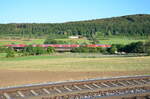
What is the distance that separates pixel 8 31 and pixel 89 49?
93164mm

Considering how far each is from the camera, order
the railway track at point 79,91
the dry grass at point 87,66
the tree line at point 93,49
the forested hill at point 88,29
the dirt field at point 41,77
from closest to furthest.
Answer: the railway track at point 79,91, the dirt field at point 41,77, the dry grass at point 87,66, the tree line at point 93,49, the forested hill at point 88,29

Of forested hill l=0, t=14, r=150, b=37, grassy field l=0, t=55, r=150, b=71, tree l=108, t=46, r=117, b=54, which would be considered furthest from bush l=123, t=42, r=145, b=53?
forested hill l=0, t=14, r=150, b=37

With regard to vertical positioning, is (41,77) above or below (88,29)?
below

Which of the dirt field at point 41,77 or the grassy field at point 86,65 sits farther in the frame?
the grassy field at point 86,65

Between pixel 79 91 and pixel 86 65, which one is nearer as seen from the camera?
pixel 79 91

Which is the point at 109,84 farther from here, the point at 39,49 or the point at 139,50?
the point at 39,49

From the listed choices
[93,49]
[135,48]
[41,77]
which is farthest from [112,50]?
[41,77]

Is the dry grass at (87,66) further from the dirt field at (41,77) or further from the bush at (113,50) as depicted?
the bush at (113,50)

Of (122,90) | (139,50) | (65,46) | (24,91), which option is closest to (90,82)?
(122,90)

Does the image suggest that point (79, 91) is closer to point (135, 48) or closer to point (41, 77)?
→ point (41, 77)

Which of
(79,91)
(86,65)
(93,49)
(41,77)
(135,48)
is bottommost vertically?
(93,49)

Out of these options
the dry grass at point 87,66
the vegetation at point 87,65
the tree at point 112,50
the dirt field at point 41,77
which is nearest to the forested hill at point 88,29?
the tree at point 112,50

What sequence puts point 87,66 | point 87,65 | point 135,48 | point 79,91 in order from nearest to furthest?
point 79,91, point 87,66, point 87,65, point 135,48

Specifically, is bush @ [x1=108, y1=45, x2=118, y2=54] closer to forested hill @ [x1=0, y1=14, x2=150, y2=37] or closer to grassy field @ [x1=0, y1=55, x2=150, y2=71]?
grassy field @ [x1=0, y1=55, x2=150, y2=71]
